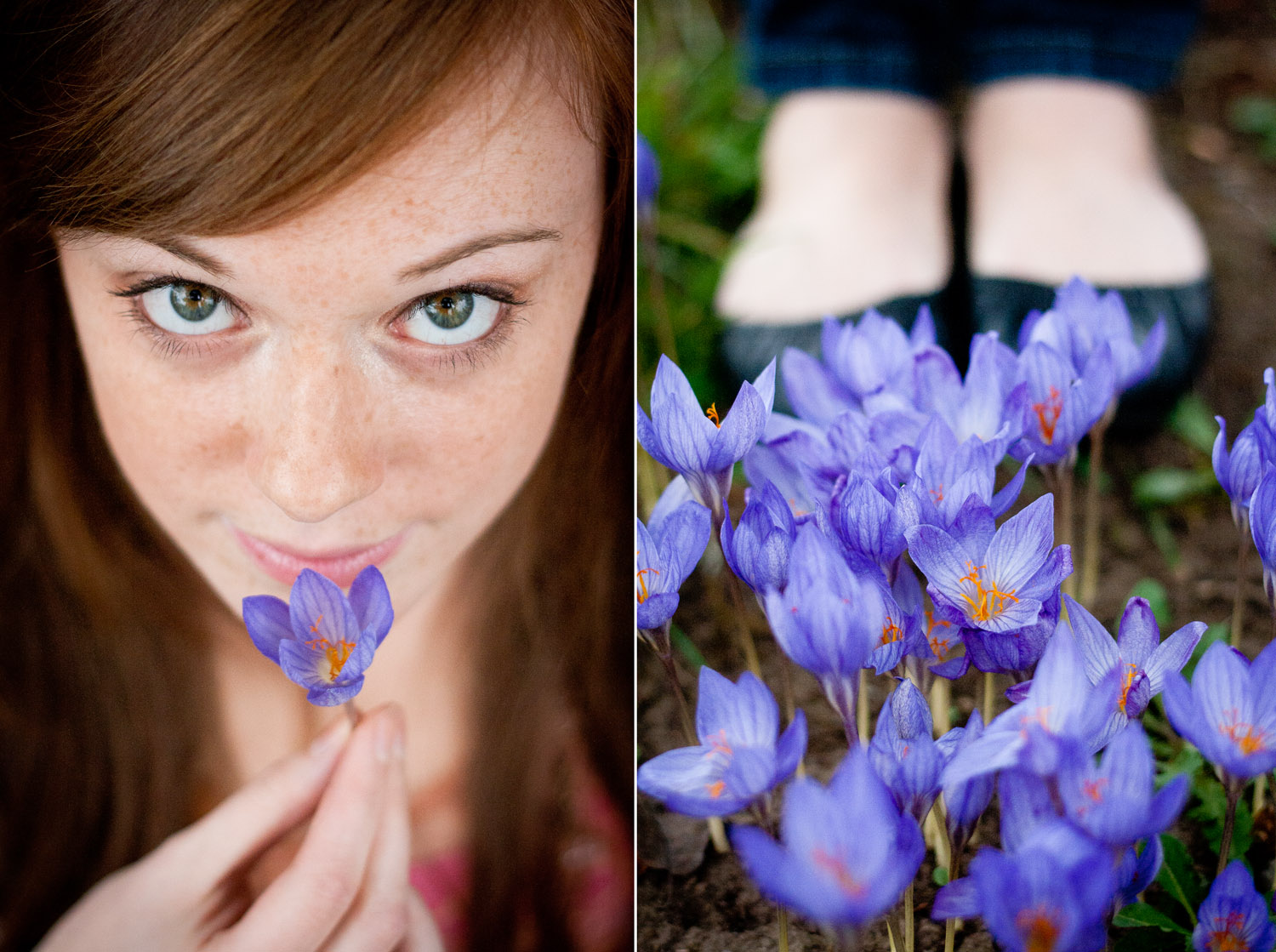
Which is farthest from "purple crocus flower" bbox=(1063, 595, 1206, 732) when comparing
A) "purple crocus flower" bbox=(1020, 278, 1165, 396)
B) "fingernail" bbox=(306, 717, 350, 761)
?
"fingernail" bbox=(306, 717, 350, 761)

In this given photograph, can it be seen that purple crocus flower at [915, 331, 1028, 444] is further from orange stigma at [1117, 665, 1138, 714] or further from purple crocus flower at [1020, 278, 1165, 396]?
orange stigma at [1117, 665, 1138, 714]

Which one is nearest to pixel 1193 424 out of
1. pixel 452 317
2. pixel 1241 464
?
pixel 1241 464

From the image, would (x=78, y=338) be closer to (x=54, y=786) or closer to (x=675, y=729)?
(x=54, y=786)

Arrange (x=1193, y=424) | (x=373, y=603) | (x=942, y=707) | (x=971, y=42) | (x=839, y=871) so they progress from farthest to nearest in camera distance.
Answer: (x=971, y=42), (x=1193, y=424), (x=942, y=707), (x=373, y=603), (x=839, y=871)

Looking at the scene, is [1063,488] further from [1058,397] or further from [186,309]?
[186,309]

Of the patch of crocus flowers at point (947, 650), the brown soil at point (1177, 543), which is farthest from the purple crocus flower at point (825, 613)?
the brown soil at point (1177, 543)

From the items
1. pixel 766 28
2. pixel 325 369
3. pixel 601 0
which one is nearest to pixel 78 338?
pixel 325 369

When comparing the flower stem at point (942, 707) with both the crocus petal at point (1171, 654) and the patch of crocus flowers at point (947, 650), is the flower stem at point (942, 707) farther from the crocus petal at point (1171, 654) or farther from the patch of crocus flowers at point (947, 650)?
the crocus petal at point (1171, 654)
